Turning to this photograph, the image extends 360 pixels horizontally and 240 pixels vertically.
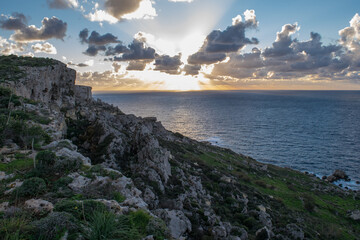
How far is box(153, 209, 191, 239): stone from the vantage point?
14.8m

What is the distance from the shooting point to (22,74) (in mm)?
29844

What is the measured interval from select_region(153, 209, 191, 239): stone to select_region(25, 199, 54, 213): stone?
25.9 feet

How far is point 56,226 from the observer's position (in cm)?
731

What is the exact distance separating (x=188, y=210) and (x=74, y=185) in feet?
38.3

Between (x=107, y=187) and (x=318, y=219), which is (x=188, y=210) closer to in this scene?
(x=107, y=187)

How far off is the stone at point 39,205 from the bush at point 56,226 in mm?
1316

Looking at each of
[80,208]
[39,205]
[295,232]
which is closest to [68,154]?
[39,205]

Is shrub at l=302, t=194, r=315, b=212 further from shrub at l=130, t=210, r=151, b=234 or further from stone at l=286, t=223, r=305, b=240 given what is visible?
shrub at l=130, t=210, r=151, b=234

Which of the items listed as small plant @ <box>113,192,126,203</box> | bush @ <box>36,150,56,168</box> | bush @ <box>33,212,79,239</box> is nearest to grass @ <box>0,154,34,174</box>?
bush @ <box>36,150,56,168</box>

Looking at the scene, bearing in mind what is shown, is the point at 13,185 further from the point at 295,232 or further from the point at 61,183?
the point at 295,232

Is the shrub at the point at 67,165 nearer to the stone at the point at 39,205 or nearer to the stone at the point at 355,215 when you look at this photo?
the stone at the point at 39,205

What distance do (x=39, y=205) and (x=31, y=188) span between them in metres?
1.73

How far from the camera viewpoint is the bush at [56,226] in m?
7.09

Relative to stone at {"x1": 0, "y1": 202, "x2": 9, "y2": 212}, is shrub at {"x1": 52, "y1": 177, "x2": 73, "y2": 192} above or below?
above
